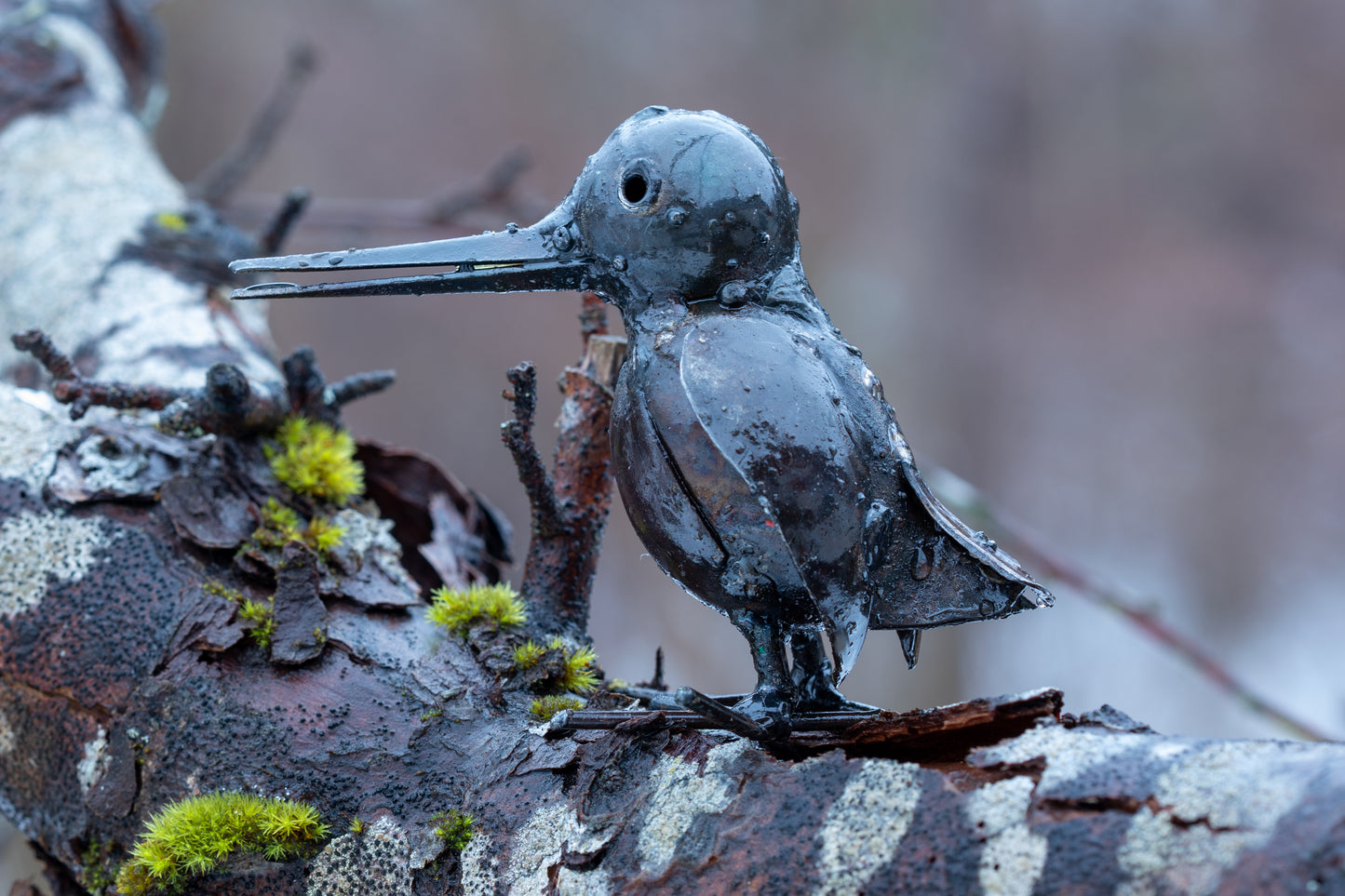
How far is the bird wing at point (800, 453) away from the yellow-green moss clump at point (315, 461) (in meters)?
0.76

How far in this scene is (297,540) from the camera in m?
1.48

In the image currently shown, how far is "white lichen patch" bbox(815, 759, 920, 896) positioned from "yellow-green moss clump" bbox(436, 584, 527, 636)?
0.64m

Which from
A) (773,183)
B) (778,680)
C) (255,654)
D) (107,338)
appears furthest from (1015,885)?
(107,338)

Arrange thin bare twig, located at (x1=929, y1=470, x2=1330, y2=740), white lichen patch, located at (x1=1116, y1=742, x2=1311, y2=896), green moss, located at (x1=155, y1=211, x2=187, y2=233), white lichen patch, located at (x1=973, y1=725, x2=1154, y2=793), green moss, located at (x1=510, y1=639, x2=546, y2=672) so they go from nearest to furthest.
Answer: white lichen patch, located at (x1=1116, y1=742, x2=1311, y2=896) < white lichen patch, located at (x1=973, y1=725, x2=1154, y2=793) < green moss, located at (x1=510, y1=639, x2=546, y2=672) < green moss, located at (x1=155, y1=211, x2=187, y2=233) < thin bare twig, located at (x1=929, y1=470, x2=1330, y2=740)

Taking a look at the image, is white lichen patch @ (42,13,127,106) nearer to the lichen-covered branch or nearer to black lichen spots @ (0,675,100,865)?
the lichen-covered branch

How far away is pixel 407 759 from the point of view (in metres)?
1.26

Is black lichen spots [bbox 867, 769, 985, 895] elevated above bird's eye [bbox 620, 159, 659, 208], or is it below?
below

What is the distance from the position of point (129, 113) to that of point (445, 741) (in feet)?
6.96

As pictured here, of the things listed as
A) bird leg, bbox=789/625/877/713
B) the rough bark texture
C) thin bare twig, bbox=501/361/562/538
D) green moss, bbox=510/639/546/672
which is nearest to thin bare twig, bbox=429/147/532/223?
the rough bark texture

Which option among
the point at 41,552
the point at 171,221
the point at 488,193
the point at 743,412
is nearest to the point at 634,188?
the point at 743,412

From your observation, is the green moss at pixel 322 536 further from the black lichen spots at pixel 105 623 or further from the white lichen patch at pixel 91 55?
the white lichen patch at pixel 91 55

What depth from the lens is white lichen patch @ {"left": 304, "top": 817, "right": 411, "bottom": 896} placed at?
117 cm

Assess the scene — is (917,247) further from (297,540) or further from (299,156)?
(297,540)

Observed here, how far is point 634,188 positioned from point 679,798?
0.74m
